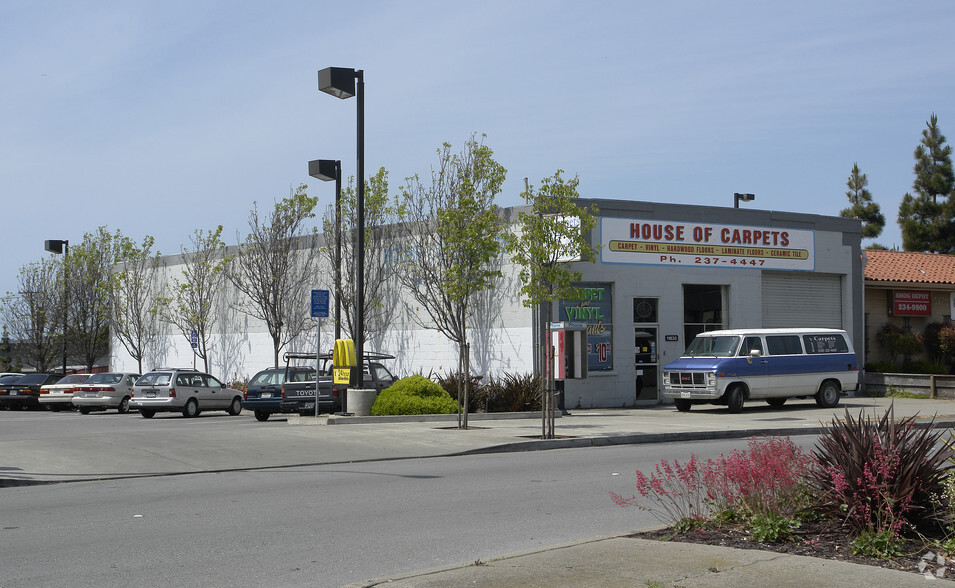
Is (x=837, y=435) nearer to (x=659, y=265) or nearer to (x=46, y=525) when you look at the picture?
(x=46, y=525)

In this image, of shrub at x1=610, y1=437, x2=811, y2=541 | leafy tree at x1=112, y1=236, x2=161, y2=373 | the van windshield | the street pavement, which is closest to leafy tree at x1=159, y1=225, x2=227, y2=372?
leafy tree at x1=112, y1=236, x2=161, y2=373

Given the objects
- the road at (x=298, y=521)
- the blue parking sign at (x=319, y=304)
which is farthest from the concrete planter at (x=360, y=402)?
the road at (x=298, y=521)

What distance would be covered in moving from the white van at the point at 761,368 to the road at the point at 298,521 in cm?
1044

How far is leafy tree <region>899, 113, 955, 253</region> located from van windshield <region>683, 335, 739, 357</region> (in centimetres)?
3632

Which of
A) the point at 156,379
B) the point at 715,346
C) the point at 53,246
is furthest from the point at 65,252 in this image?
the point at 715,346

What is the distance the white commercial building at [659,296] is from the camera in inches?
1073

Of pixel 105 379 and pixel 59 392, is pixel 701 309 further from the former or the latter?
pixel 59 392

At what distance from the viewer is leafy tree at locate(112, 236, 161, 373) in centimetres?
4259

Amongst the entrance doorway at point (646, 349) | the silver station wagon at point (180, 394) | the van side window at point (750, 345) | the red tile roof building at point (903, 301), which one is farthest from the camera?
the red tile roof building at point (903, 301)

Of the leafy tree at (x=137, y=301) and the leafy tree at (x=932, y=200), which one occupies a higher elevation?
the leafy tree at (x=932, y=200)

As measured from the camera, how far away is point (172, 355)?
4225 centimetres

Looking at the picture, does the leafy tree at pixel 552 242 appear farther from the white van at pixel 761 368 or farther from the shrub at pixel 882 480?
the shrub at pixel 882 480

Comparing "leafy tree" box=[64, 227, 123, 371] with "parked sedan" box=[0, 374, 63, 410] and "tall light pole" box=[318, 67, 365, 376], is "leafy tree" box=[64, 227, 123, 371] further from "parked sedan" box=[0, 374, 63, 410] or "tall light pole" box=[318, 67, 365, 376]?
"tall light pole" box=[318, 67, 365, 376]

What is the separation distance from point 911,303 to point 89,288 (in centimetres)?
3633
